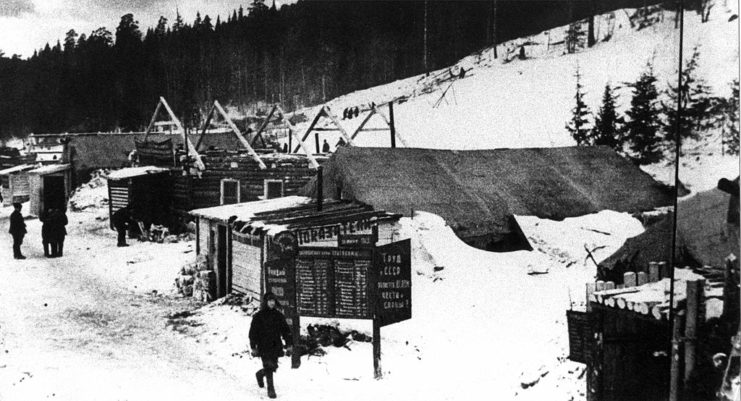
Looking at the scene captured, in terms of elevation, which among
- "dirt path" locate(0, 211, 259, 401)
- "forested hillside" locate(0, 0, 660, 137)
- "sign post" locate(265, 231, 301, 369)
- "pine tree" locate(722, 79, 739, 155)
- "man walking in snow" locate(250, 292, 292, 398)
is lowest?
"dirt path" locate(0, 211, 259, 401)

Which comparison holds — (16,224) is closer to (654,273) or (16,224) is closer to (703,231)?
(654,273)

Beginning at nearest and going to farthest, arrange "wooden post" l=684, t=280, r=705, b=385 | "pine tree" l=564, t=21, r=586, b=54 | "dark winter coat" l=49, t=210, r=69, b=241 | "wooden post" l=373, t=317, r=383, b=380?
"wooden post" l=684, t=280, r=705, b=385 → "wooden post" l=373, t=317, r=383, b=380 → "pine tree" l=564, t=21, r=586, b=54 → "dark winter coat" l=49, t=210, r=69, b=241

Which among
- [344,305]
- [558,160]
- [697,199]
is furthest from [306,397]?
[558,160]

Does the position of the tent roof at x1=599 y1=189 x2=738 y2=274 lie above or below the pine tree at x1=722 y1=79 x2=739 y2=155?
below

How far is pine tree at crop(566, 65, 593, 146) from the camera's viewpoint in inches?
819

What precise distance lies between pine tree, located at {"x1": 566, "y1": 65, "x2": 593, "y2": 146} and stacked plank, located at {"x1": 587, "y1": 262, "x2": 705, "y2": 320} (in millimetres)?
13574

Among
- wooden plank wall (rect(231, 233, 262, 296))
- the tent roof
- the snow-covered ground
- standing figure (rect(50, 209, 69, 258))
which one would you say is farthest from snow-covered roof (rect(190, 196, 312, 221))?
the tent roof

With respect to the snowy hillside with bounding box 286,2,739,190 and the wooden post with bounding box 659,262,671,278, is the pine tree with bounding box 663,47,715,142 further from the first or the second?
the snowy hillside with bounding box 286,2,739,190

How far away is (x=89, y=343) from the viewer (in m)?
10.8

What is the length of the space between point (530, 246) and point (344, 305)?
313 inches

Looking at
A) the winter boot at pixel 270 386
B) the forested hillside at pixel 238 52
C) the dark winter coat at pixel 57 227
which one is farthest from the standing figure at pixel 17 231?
the winter boot at pixel 270 386

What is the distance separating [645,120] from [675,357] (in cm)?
793

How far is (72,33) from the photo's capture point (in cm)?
1091

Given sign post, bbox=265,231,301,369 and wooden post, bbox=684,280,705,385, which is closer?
wooden post, bbox=684,280,705,385
